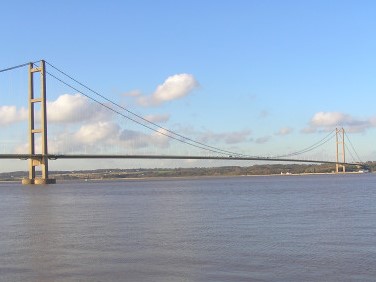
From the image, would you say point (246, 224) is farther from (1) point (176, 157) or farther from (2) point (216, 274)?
(1) point (176, 157)

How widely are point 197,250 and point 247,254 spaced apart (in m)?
1.04

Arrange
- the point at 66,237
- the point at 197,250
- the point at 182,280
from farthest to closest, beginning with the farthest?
the point at 66,237 → the point at 197,250 → the point at 182,280

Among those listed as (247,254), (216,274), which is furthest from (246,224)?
(216,274)

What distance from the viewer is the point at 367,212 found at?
19.1 meters

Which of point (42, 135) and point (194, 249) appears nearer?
point (194, 249)

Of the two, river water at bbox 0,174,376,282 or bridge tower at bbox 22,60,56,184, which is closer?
river water at bbox 0,174,376,282

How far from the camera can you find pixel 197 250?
11.0 metres

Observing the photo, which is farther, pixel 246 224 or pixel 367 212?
pixel 367 212

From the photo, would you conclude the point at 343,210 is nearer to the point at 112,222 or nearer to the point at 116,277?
the point at 112,222

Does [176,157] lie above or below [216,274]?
above

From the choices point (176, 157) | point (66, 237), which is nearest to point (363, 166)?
point (176, 157)

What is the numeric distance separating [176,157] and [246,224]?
4978 centimetres

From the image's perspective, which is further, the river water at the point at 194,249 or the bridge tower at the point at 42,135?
the bridge tower at the point at 42,135

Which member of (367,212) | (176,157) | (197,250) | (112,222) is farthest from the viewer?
(176,157)
